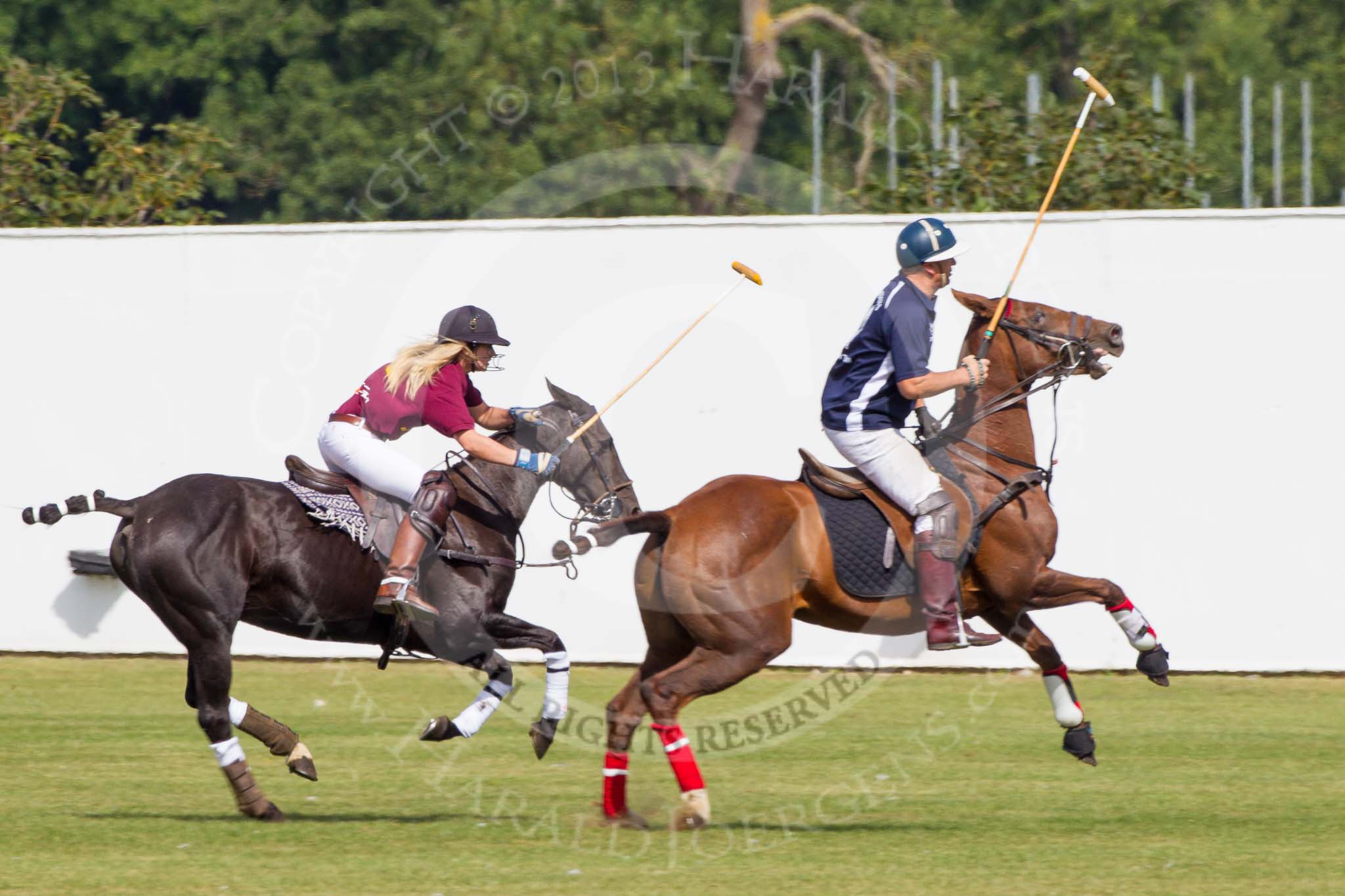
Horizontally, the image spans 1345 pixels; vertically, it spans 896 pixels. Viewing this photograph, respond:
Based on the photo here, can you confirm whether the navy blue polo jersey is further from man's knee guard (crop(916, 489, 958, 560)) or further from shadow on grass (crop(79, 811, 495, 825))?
shadow on grass (crop(79, 811, 495, 825))

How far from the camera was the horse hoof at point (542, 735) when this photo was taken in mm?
8008

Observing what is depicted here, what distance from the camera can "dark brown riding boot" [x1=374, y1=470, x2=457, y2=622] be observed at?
8.12 meters

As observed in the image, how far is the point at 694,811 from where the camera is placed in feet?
24.2

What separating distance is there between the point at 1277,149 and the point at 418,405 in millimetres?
20445

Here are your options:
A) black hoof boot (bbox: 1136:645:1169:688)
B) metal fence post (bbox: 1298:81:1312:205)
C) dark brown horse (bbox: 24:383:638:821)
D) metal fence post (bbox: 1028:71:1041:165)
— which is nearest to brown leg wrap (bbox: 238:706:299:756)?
dark brown horse (bbox: 24:383:638:821)

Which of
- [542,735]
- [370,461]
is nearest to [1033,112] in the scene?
[370,461]

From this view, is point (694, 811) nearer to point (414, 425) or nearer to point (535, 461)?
point (535, 461)

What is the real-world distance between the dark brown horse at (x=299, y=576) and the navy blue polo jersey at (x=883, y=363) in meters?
1.27

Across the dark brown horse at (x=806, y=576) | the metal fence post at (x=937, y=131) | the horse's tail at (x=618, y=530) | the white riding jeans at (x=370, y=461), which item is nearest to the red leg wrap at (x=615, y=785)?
the dark brown horse at (x=806, y=576)

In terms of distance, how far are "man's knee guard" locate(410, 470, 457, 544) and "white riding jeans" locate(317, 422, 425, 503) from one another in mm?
73

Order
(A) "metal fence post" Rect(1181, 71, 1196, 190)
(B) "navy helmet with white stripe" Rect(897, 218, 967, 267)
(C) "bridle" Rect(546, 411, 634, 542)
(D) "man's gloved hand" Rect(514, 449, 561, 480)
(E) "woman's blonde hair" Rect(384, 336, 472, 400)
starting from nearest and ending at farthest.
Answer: (B) "navy helmet with white stripe" Rect(897, 218, 967, 267), (D) "man's gloved hand" Rect(514, 449, 561, 480), (E) "woman's blonde hair" Rect(384, 336, 472, 400), (C) "bridle" Rect(546, 411, 634, 542), (A) "metal fence post" Rect(1181, 71, 1196, 190)

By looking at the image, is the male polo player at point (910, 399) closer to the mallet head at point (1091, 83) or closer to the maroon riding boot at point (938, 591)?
the maroon riding boot at point (938, 591)

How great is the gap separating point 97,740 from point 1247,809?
5899 millimetres

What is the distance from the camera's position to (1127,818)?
7.61 metres
